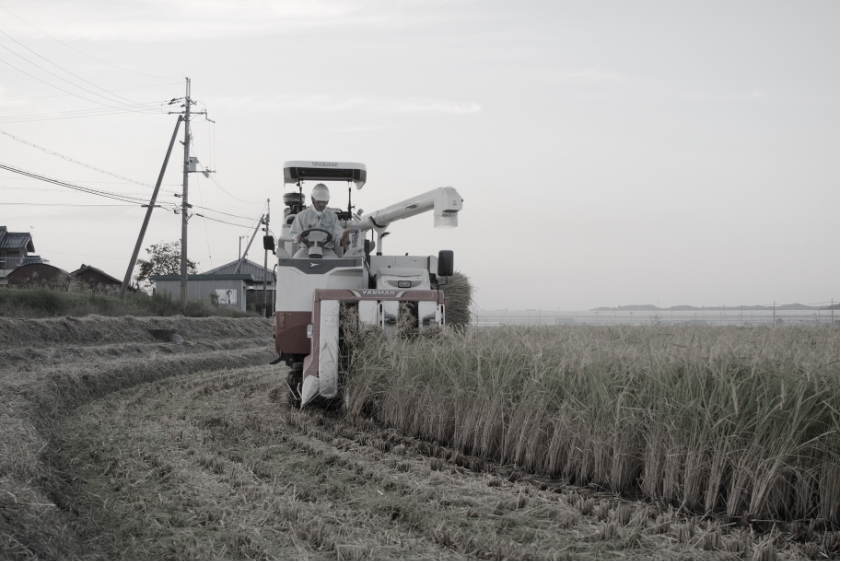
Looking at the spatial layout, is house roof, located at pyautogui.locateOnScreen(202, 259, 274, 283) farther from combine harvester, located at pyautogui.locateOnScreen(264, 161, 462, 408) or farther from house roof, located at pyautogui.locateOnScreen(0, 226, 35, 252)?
combine harvester, located at pyautogui.locateOnScreen(264, 161, 462, 408)

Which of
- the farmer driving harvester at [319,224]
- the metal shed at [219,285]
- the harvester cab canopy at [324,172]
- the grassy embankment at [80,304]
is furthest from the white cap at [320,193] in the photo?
the metal shed at [219,285]

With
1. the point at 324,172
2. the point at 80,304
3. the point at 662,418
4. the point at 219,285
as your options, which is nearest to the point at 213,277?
the point at 219,285

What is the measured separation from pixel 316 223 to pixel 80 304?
14607mm

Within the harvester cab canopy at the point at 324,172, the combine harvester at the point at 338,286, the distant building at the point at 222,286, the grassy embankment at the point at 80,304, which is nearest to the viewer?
the combine harvester at the point at 338,286

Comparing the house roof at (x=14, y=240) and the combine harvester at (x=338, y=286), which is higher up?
the house roof at (x=14, y=240)

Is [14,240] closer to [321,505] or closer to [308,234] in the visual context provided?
[308,234]

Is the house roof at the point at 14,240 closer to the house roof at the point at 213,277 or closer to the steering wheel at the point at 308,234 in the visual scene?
the house roof at the point at 213,277

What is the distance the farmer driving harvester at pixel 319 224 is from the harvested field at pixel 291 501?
88.5 inches

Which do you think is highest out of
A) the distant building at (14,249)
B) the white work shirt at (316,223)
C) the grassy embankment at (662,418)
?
the distant building at (14,249)

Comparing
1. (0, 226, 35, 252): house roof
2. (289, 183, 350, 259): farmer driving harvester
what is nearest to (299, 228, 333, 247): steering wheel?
(289, 183, 350, 259): farmer driving harvester

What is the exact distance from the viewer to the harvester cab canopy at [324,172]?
10000 mm

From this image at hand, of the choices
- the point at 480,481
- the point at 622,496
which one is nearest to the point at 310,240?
the point at 480,481

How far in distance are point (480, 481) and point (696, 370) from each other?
1701 millimetres

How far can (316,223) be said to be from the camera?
29.9 feet
